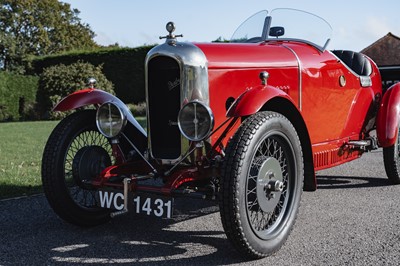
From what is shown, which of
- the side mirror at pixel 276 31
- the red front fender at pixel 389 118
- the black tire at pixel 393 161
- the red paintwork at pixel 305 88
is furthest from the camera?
the black tire at pixel 393 161

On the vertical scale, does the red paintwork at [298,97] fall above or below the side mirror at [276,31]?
below

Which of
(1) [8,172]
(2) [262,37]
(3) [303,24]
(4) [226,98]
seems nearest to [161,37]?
(4) [226,98]

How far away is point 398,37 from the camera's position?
29266mm

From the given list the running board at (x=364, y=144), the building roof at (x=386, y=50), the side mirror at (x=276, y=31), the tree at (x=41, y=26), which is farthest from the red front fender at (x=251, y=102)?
the tree at (x=41, y=26)

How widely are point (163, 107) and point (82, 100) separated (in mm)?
719

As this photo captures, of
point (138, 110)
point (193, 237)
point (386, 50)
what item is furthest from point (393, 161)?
point (386, 50)

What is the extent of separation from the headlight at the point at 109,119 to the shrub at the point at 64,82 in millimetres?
16276

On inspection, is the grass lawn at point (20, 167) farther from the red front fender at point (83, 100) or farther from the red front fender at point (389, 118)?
the red front fender at point (389, 118)

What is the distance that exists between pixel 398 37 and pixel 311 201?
27310 millimetres

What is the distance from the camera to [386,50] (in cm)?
2820

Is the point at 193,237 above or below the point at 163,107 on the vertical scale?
below

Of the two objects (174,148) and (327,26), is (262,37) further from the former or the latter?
(174,148)

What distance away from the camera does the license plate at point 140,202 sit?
3301 mm

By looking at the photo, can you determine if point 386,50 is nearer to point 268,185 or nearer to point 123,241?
point 268,185
